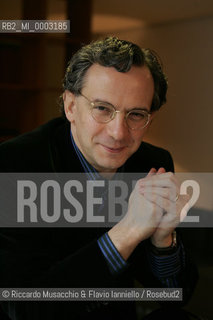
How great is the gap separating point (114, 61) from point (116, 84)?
3 cm

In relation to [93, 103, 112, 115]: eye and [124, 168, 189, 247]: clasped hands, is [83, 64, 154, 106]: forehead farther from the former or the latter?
[124, 168, 189, 247]: clasped hands

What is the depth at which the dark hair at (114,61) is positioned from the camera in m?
0.59

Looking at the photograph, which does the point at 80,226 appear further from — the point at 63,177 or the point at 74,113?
the point at 74,113

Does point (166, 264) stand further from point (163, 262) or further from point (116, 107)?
point (116, 107)

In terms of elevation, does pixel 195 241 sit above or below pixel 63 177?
below

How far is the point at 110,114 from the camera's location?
0.59m

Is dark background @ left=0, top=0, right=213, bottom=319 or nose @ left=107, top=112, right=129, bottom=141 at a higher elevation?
dark background @ left=0, top=0, right=213, bottom=319

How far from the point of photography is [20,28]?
2.22ft

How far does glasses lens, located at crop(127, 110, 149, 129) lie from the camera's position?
0.60 meters

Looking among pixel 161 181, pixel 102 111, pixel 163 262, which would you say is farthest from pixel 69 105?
pixel 163 262

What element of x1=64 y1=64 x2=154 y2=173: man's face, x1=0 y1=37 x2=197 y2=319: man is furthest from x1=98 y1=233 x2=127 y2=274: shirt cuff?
x1=64 y1=64 x2=154 y2=173: man's face

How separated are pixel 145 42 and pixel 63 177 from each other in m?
0.27

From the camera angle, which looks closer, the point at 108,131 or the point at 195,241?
the point at 108,131

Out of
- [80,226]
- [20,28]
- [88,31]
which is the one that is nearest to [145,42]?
[88,31]
